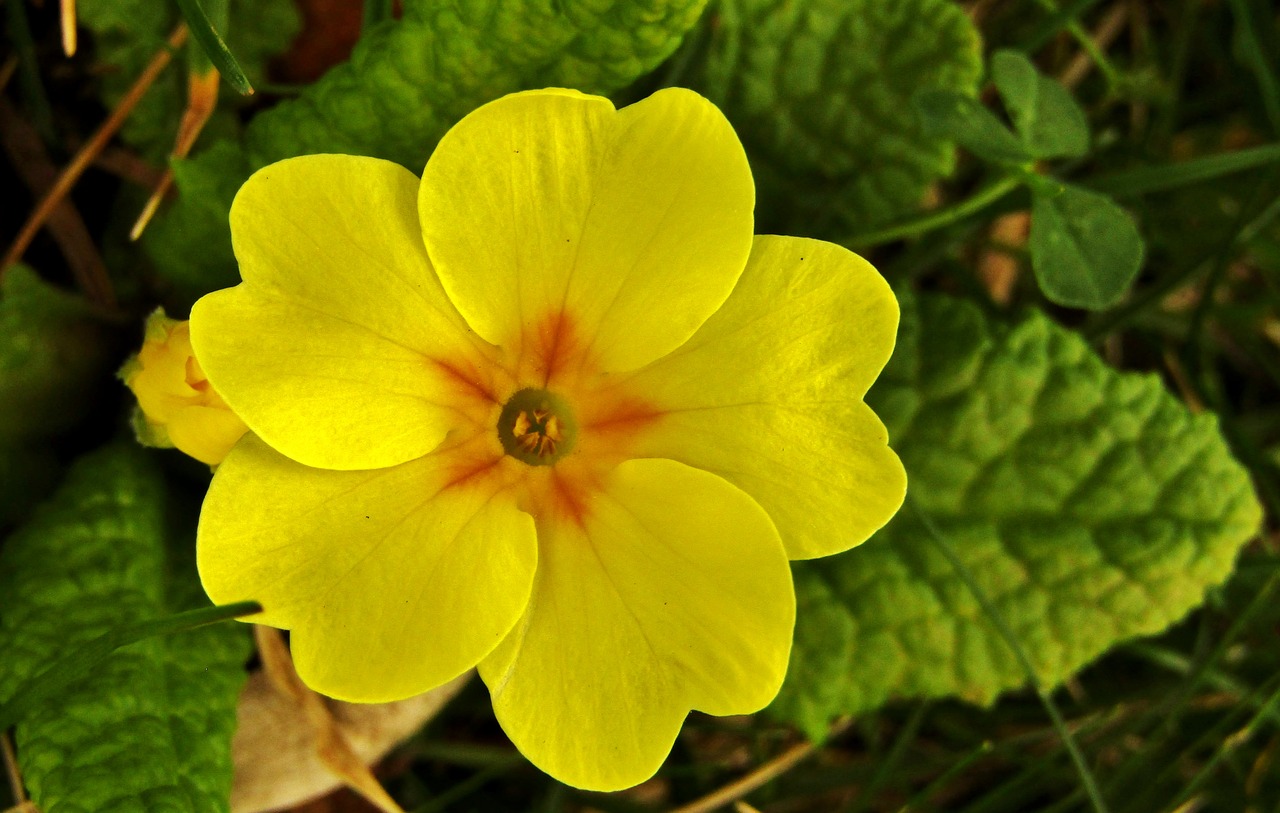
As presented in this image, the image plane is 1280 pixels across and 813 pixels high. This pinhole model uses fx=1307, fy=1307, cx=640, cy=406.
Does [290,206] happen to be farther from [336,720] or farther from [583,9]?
[336,720]

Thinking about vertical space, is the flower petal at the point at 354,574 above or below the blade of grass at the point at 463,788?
above

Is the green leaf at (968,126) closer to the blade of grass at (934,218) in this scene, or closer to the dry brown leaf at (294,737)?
the blade of grass at (934,218)

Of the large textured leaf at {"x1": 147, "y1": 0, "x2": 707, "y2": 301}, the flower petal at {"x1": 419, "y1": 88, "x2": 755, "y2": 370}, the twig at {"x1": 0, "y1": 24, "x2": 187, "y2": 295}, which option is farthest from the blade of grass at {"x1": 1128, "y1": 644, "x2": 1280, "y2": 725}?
the twig at {"x1": 0, "y1": 24, "x2": 187, "y2": 295}

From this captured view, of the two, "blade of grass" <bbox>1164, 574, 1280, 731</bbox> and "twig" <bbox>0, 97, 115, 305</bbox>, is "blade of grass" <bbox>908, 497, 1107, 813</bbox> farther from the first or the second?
"twig" <bbox>0, 97, 115, 305</bbox>

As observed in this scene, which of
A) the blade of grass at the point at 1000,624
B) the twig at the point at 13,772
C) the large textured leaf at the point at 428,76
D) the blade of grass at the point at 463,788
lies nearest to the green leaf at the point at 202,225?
the large textured leaf at the point at 428,76

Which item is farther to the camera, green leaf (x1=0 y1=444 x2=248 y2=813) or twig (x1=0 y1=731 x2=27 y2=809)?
twig (x1=0 y1=731 x2=27 y2=809)

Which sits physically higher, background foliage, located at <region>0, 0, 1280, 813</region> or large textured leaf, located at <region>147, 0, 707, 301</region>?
large textured leaf, located at <region>147, 0, 707, 301</region>

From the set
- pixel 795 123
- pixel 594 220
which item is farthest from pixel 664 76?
pixel 594 220

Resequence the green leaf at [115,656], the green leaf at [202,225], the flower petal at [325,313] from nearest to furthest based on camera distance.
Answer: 1. the flower petal at [325,313]
2. the green leaf at [115,656]
3. the green leaf at [202,225]
